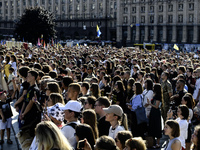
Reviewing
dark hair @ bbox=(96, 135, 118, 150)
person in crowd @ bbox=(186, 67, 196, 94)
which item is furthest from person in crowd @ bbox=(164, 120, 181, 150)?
person in crowd @ bbox=(186, 67, 196, 94)

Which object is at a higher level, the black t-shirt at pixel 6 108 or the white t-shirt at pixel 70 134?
the white t-shirt at pixel 70 134

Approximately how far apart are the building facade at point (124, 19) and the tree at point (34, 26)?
16.9m

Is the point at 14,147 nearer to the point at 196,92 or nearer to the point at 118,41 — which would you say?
the point at 196,92

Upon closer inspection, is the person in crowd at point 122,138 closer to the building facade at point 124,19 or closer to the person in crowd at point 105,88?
the person in crowd at point 105,88

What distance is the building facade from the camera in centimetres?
7781

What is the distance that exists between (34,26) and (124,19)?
30971 millimetres

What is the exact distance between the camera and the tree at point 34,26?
63.5 meters

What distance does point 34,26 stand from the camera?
208ft

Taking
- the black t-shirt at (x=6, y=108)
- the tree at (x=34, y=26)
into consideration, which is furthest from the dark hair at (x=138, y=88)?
the tree at (x=34, y=26)

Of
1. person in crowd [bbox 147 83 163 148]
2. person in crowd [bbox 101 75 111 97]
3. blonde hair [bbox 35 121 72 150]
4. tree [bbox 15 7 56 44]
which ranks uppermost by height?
tree [bbox 15 7 56 44]

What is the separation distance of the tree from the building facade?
1689 centimetres

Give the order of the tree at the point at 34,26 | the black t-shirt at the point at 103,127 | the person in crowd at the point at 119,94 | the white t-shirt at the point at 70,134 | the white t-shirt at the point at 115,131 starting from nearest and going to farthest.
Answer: the white t-shirt at the point at 70,134 < the white t-shirt at the point at 115,131 < the black t-shirt at the point at 103,127 < the person in crowd at the point at 119,94 < the tree at the point at 34,26

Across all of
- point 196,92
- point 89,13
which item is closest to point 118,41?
point 89,13

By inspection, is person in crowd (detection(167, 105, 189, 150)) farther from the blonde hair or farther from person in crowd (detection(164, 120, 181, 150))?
the blonde hair
